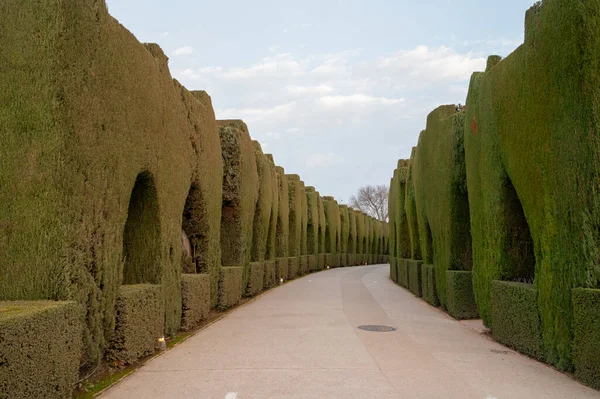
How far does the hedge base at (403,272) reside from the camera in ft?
73.6

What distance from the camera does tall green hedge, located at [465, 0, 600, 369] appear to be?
23.2ft

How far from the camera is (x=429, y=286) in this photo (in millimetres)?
16422

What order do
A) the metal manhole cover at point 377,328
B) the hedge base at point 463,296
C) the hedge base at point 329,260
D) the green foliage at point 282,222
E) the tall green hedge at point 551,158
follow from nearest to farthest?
the tall green hedge at point 551,158 < the metal manhole cover at point 377,328 < the hedge base at point 463,296 < the green foliage at point 282,222 < the hedge base at point 329,260

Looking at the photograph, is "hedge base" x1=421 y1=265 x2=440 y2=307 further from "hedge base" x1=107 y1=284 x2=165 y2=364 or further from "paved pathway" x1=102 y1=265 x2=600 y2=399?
"hedge base" x1=107 y1=284 x2=165 y2=364

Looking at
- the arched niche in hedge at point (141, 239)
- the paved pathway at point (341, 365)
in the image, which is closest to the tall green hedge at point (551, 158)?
the paved pathway at point (341, 365)

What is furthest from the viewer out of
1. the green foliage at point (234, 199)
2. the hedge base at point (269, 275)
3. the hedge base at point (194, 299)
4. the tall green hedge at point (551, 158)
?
the hedge base at point (269, 275)

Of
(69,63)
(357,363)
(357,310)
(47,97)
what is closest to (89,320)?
(47,97)

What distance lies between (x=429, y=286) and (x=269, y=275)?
22.6ft

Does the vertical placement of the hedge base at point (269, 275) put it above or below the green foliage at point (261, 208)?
below

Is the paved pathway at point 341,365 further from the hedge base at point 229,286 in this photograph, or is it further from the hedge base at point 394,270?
the hedge base at point 394,270

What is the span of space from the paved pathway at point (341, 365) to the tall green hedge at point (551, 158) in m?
1.21

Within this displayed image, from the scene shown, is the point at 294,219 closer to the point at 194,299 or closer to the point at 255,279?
the point at 255,279

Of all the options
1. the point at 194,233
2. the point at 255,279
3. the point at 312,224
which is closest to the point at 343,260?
the point at 312,224

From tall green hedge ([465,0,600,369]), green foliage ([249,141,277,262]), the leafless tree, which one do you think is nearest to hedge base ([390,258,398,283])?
green foliage ([249,141,277,262])
